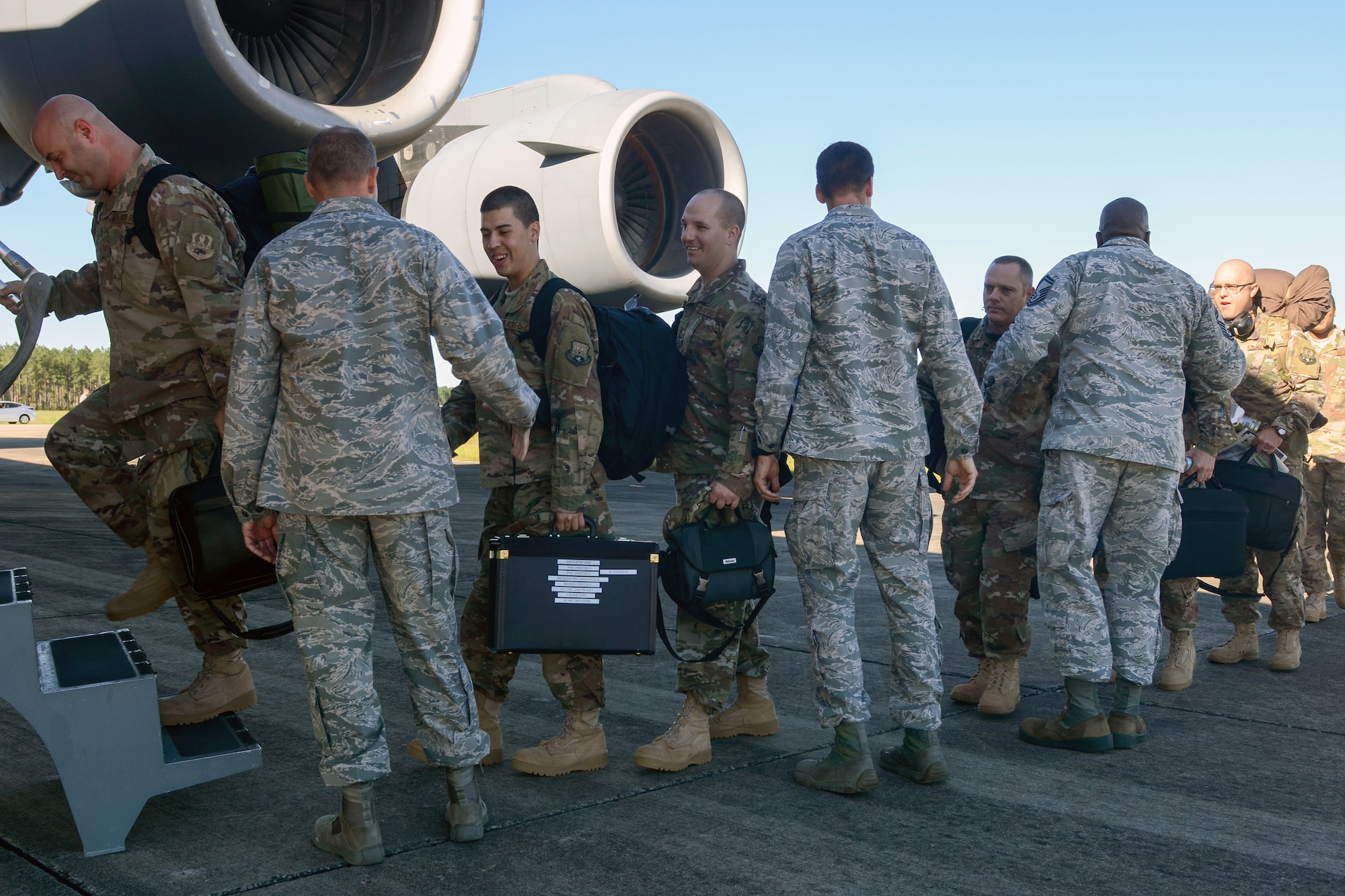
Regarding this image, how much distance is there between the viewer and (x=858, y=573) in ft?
10.0

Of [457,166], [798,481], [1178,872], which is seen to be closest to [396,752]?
[798,481]

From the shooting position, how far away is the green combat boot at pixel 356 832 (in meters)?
2.41

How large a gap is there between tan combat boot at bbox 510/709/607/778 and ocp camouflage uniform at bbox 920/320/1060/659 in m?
1.60

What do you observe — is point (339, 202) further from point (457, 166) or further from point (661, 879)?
point (457, 166)

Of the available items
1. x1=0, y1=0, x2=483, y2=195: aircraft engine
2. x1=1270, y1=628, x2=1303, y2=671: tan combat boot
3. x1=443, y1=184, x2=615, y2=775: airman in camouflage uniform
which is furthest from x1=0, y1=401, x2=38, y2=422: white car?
x1=1270, y1=628, x2=1303, y2=671: tan combat boot

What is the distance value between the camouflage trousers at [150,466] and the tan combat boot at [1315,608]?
538 cm

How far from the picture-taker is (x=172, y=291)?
307cm

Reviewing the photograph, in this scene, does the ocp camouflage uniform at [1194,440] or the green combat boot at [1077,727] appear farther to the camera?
the ocp camouflage uniform at [1194,440]

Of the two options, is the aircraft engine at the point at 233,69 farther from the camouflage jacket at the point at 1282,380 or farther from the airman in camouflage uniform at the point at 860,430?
the camouflage jacket at the point at 1282,380

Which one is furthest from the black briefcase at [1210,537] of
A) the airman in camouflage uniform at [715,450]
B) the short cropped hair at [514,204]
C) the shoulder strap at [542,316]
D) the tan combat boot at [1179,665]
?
the short cropped hair at [514,204]

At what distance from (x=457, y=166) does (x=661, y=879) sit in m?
5.50

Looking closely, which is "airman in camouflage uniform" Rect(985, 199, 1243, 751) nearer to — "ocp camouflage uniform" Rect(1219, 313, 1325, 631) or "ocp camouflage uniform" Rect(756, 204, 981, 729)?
"ocp camouflage uniform" Rect(756, 204, 981, 729)

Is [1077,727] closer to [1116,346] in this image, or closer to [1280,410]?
Answer: [1116,346]

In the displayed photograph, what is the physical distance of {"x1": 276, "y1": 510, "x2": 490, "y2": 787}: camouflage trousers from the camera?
2.47 meters
